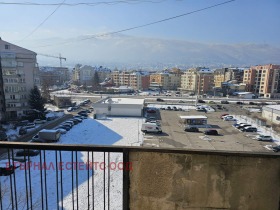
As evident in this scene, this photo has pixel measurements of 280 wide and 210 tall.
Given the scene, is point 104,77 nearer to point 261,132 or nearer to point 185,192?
point 261,132

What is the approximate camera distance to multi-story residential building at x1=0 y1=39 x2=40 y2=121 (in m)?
17.0

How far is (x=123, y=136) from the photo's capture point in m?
13.7

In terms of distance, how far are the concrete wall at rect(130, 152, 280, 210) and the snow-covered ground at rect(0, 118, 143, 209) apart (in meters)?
0.39

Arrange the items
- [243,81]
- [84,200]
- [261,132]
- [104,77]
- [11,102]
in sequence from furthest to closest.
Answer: [104,77]
[243,81]
[11,102]
[261,132]
[84,200]

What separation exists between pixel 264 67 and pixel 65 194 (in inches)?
1555

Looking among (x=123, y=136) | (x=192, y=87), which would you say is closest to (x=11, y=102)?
(x=123, y=136)

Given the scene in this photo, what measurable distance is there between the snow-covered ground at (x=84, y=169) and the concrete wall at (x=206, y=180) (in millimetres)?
393

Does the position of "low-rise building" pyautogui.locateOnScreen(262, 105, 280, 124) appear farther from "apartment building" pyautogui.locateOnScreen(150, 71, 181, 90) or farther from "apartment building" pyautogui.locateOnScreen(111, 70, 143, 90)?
"apartment building" pyautogui.locateOnScreen(111, 70, 143, 90)

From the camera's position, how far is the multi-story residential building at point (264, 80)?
35094mm

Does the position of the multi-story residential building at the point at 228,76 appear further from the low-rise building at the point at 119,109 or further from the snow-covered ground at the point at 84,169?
the snow-covered ground at the point at 84,169

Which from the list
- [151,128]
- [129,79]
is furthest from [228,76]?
[151,128]

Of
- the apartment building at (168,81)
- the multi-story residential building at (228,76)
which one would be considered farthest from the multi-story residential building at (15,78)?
the multi-story residential building at (228,76)

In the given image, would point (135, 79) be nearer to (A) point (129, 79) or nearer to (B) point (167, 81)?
(A) point (129, 79)

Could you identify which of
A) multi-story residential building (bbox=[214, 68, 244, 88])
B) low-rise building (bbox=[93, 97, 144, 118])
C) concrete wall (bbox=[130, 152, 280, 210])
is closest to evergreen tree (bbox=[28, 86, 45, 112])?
low-rise building (bbox=[93, 97, 144, 118])
